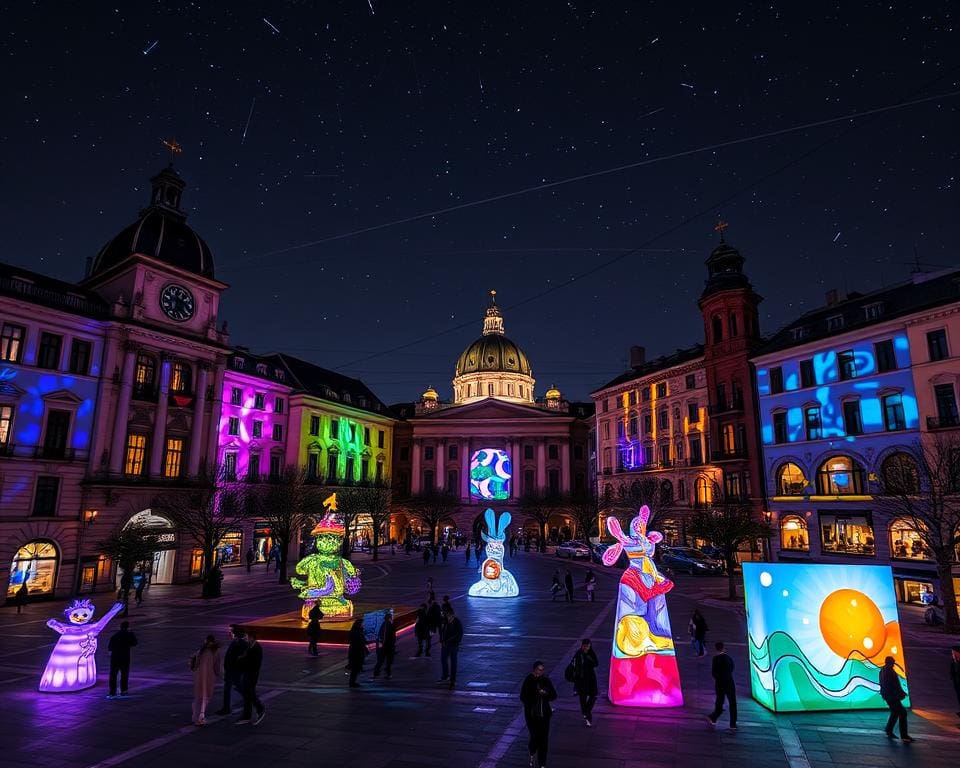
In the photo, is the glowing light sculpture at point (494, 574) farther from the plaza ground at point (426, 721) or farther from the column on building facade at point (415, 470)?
the column on building facade at point (415, 470)

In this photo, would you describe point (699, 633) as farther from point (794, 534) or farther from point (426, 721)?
point (794, 534)

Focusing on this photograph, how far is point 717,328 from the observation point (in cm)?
5275

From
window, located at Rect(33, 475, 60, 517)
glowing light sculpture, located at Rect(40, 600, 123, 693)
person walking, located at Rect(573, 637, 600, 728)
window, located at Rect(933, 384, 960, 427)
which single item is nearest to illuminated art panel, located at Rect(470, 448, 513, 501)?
window, located at Rect(33, 475, 60, 517)

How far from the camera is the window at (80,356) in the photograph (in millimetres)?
35344

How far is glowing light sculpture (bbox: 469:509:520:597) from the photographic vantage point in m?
30.2

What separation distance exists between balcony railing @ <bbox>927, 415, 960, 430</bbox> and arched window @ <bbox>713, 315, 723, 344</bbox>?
67.5ft

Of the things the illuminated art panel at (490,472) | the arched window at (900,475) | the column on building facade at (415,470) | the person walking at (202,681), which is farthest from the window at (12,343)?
the column on building facade at (415,470)

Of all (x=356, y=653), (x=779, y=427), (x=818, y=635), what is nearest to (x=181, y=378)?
(x=356, y=653)

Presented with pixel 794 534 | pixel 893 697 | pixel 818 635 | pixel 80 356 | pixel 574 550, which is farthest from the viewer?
pixel 574 550

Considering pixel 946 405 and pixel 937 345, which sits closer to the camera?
pixel 946 405

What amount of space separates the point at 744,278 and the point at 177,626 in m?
49.0

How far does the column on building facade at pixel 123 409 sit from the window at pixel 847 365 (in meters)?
46.7

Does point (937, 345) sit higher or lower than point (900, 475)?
higher

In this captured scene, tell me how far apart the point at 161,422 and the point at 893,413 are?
153 ft
